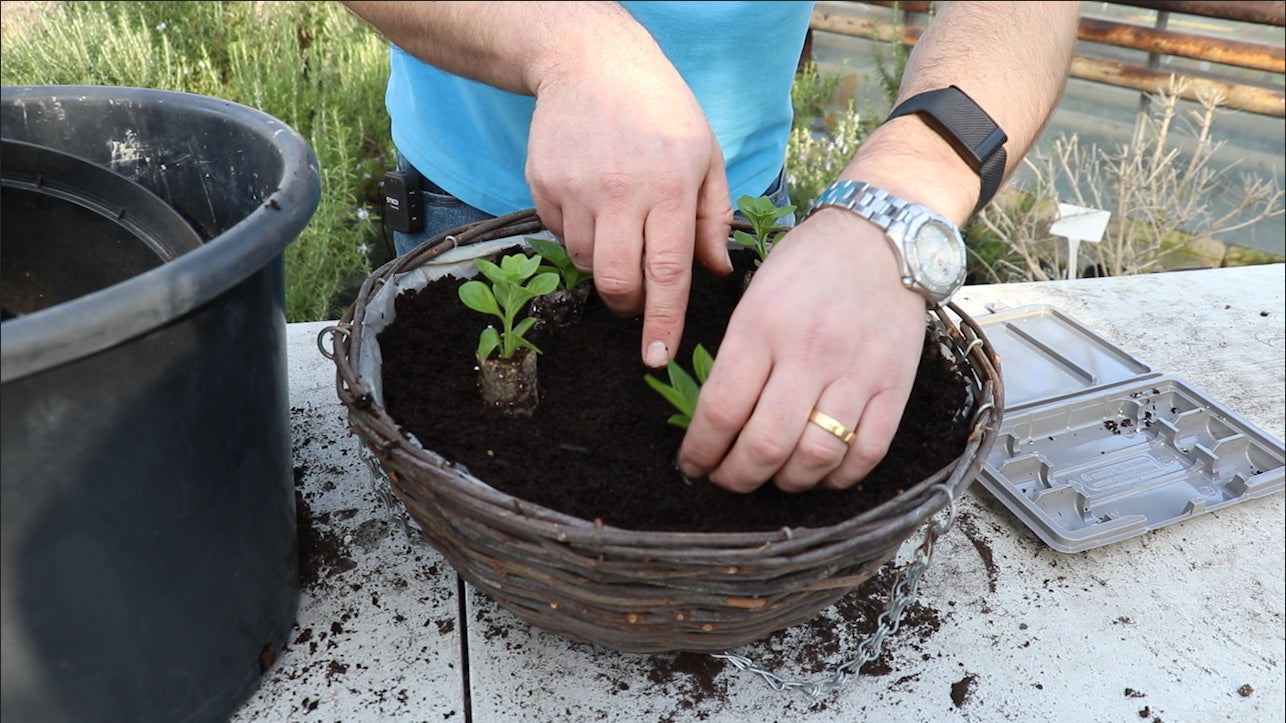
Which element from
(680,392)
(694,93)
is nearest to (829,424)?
(680,392)

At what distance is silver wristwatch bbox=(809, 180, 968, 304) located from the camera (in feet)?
2.97

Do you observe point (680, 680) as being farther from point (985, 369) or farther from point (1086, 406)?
point (1086, 406)

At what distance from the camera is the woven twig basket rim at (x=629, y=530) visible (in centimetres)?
76

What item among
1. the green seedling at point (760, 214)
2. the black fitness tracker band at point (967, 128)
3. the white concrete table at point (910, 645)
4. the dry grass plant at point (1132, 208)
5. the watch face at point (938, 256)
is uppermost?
the black fitness tracker band at point (967, 128)

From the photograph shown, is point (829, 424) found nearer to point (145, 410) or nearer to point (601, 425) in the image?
point (601, 425)

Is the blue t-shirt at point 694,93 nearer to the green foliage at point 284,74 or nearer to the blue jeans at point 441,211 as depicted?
the blue jeans at point 441,211

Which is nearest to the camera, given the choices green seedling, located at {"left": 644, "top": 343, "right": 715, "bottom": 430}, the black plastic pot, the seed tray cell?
the black plastic pot

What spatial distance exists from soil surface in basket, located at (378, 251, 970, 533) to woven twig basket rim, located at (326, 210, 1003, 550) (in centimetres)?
4

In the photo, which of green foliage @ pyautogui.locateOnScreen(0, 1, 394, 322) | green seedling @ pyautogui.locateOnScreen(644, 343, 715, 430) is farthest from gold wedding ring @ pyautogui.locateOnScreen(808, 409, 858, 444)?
green foliage @ pyautogui.locateOnScreen(0, 1, 394, 322)

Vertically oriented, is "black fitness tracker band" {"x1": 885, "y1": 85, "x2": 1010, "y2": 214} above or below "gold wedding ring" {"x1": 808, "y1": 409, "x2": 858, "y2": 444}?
above

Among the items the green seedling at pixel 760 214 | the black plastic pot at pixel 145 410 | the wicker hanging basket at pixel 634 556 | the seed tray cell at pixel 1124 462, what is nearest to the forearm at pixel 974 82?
the green seedling at pixel 760 214

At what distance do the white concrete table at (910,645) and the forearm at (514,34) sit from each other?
0.61 meters

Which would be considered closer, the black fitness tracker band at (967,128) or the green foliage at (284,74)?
the black fitness tracker band at (967,128)

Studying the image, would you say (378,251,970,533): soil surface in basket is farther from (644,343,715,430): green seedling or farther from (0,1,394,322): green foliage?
(0,1,394,322): green foliage
